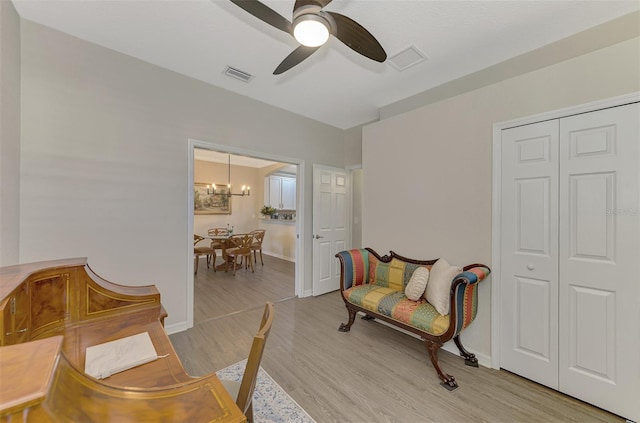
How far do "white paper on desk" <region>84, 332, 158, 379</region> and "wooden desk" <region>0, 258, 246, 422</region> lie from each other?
3 centimetres

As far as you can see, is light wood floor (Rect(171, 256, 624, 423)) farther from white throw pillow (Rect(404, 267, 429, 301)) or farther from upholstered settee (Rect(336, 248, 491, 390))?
white throw pillow (Rect(404, 267, 429, 301))

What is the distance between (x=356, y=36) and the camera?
1672 millimetres

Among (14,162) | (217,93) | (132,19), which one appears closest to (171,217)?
(14,162)

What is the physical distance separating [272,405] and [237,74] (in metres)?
3.20

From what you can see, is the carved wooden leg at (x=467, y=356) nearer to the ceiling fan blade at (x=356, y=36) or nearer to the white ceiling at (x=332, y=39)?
the ceiling fan blade at (x=356, y=36)

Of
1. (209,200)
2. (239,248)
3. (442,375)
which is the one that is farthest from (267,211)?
(442,375)

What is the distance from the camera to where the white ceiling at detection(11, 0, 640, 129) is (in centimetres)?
195

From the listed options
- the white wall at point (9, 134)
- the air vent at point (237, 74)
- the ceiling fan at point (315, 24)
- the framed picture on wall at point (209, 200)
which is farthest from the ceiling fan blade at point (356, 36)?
the framed picture on wall at point (209, 200)

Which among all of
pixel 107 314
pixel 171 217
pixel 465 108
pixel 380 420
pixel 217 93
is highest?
pixel 217 93

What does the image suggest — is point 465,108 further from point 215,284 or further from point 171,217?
point 215,284

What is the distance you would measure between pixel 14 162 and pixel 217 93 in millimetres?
1944

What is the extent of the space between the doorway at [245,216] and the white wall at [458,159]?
4.07 ft

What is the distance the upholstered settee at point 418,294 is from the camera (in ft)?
6.80

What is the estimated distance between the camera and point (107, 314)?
1553mm
